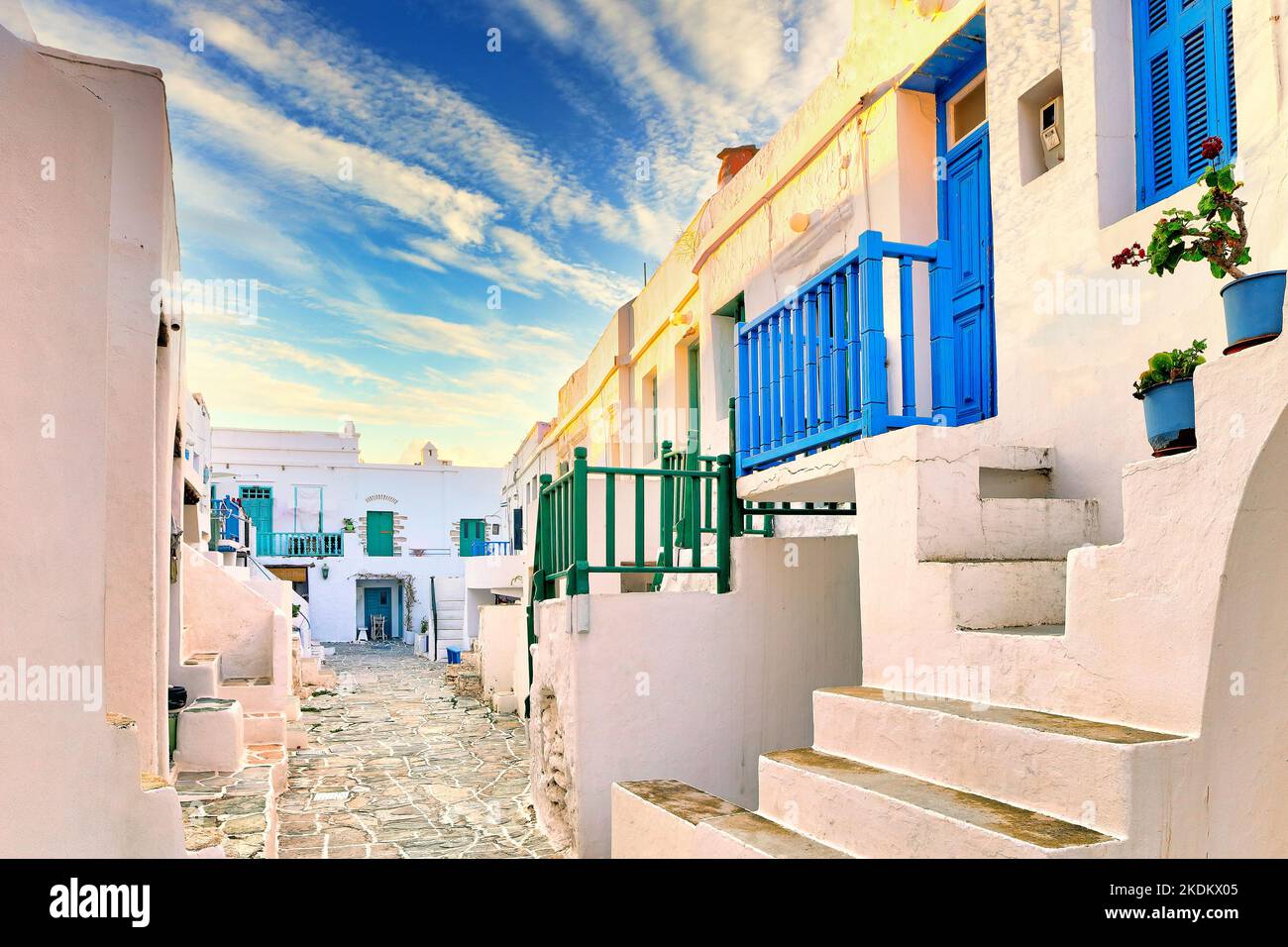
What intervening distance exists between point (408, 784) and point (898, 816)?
6.96 meters

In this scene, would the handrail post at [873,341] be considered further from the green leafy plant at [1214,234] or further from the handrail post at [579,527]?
the handrail post at [579,527]

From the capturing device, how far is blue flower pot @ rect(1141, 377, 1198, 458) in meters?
3.12

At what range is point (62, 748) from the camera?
3.08 m

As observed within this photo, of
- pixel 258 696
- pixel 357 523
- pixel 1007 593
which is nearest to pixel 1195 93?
pixel 1007 593

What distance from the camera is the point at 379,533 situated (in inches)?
1320

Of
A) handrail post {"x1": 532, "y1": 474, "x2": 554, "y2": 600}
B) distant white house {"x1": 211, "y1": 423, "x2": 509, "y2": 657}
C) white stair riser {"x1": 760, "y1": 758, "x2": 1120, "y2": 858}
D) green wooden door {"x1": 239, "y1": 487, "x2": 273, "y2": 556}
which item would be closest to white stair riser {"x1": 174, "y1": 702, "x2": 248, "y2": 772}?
handrail post {"x1": 532, "y1": 474, "x2": 554, "y2": 600}

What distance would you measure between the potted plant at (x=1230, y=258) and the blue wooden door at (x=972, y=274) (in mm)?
2392

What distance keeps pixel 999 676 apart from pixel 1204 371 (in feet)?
4.52

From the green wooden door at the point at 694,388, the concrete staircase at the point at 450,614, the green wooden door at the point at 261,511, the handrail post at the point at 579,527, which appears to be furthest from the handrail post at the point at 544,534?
the green wooden door at the point at 261,511

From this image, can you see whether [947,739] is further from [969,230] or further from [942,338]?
[969,230]

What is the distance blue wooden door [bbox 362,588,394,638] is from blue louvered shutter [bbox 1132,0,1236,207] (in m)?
32.1

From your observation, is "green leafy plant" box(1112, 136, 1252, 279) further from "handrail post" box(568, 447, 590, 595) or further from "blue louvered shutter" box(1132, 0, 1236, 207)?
"handrail post" box(568, 447, 590, 595)

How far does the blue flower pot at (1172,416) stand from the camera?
312 centimetres
